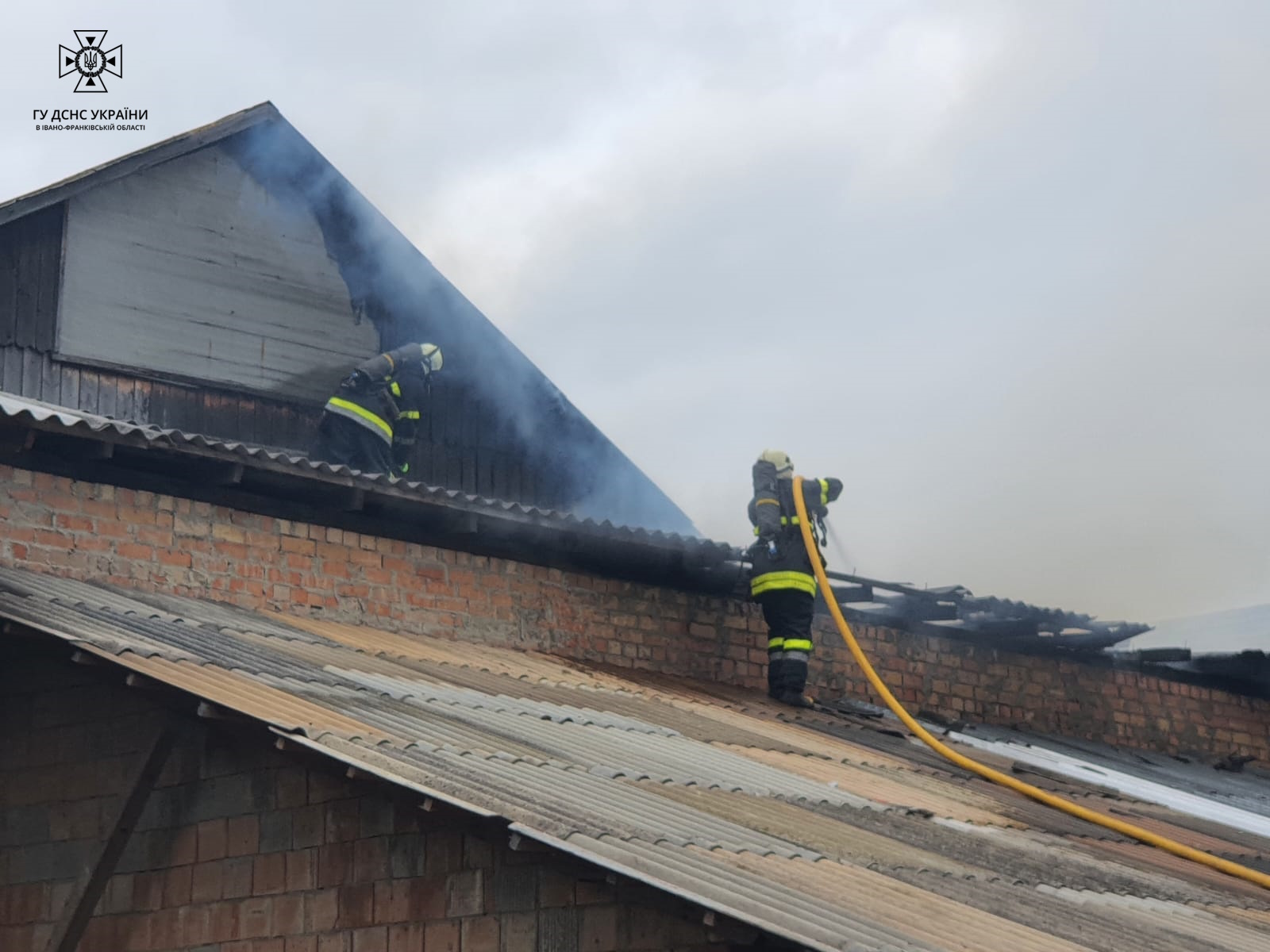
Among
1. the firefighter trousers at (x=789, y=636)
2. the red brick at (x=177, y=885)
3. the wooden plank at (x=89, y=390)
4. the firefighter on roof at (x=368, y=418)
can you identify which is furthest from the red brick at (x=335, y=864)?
the wooden plank at (x=89, y=390)

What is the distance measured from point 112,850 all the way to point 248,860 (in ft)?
2.24

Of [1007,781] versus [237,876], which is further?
[1007,781]

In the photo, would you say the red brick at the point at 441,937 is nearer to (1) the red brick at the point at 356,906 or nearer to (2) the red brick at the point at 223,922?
(1) the red brick at the point at 356,906

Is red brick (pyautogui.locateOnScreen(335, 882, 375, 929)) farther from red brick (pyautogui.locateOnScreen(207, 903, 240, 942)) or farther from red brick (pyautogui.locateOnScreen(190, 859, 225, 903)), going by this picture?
red brick (pyautogui.locateOnScreen(190, 859, 225, 903))

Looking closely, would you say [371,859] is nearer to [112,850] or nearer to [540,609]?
[112,850]

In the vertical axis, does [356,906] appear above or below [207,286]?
below

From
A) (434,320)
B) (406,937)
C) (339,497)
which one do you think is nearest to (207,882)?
(406,937)

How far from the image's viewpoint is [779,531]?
34.6ft

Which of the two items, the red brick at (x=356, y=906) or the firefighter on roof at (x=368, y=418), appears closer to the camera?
the red brick at (x=356, y=906)

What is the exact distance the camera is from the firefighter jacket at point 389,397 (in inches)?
445

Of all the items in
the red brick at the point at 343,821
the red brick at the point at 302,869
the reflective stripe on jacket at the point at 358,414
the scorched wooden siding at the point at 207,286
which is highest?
the scorched wooden siding at the point at 207,286

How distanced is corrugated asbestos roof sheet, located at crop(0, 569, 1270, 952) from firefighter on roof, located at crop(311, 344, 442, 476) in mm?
2569

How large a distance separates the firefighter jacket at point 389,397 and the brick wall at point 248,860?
4.63 m

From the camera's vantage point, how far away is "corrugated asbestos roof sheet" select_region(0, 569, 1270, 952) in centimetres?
473
